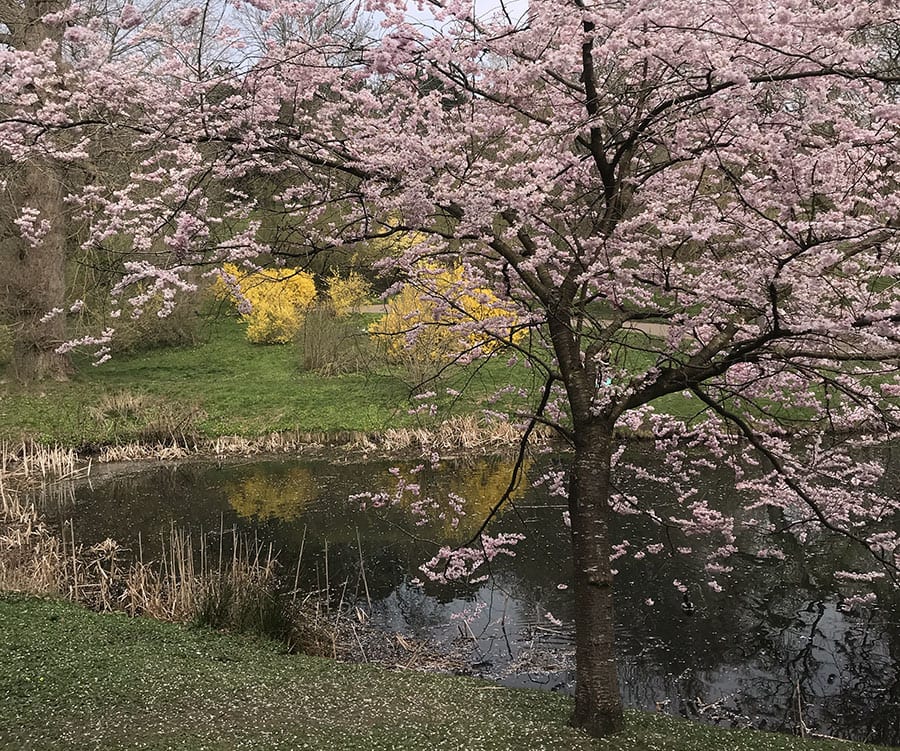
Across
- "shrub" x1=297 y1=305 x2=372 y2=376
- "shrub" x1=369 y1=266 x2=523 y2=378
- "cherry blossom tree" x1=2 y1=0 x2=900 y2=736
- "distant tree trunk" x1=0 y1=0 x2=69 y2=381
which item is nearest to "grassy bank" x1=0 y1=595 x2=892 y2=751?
"cherry blossom tree" x1=2 y1=0 x2=900 y2=736

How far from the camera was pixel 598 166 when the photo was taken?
440 cm

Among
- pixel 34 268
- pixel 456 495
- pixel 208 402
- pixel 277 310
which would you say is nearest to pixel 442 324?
Answer: pixel 456 495

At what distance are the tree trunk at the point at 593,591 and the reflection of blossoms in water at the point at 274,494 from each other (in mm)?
6675

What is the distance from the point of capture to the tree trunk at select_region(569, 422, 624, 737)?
413 centimetres

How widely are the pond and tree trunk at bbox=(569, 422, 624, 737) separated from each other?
1294mm

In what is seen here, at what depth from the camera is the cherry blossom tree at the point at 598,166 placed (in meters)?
3.65

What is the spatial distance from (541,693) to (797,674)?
7.63 ft

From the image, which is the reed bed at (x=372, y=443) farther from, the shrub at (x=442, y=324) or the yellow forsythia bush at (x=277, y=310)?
the yellow forsythia bush at (x=277, y=310)

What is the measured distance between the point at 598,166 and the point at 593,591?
235 centimetres

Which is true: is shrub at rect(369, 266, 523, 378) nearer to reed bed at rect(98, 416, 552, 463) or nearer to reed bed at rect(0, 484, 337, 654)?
reed bed at rect(98, 416, 552, 463)

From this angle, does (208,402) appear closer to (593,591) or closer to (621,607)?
(621,607)

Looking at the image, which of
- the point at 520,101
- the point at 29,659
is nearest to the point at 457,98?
the point at 520,101

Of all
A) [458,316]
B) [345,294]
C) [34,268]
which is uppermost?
[345,294]

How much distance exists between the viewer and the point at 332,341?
61.6 feet
